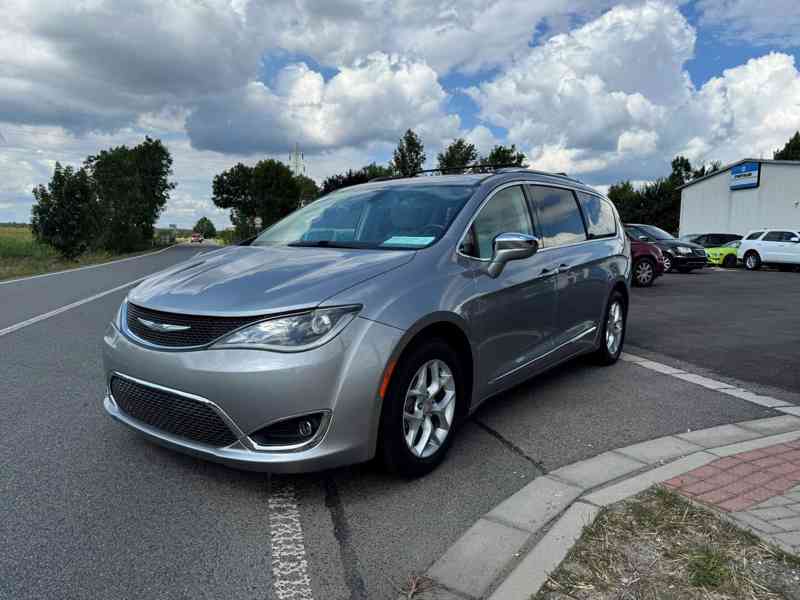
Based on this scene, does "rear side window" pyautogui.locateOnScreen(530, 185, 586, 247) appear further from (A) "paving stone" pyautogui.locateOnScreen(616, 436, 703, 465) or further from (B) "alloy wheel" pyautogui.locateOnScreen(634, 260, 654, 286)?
(B) "alloy wheel" pyautogui.locateOnScreen(634, 260, 654, 286)

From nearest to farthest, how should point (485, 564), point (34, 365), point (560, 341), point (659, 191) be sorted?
point (485, 564) < point (560, 341) < point (34, 365) < point (659, 191)

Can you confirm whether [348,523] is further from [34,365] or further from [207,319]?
[34,365]

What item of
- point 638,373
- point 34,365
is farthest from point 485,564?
point 34,365

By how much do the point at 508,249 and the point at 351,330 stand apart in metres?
1.30

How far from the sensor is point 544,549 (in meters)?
2.56

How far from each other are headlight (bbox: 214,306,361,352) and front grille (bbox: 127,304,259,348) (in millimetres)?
50

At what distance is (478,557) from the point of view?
2564mm

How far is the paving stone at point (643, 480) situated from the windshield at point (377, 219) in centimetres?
166

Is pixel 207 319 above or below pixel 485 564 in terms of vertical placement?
above

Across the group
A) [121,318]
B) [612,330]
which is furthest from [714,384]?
[121,318]

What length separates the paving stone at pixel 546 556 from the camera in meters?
2.30

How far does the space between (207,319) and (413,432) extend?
125 cm

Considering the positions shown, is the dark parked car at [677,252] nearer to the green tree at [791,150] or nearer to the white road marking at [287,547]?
the white road marking at [287,547]

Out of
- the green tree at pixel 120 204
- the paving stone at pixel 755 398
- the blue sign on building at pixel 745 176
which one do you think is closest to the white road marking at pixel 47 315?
the paving stone at pixel 755 398
